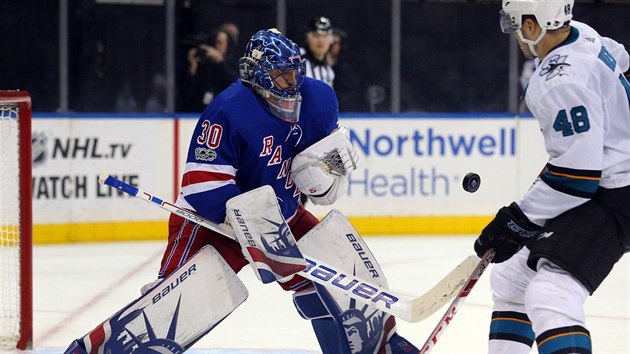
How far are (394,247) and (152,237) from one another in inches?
57.3

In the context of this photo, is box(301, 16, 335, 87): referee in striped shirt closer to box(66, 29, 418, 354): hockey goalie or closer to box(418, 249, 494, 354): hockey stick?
box(66, 29, 418, 354): hockey goalie

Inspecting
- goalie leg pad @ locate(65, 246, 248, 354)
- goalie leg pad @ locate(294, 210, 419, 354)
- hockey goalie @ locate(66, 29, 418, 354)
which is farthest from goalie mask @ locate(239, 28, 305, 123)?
goalie leg pad @ locate(65, 246, 248, 354)

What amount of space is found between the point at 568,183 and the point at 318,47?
407cm

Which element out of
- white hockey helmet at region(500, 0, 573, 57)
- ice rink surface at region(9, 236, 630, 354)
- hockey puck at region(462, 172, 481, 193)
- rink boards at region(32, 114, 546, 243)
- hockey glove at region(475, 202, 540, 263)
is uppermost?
white hockey helmet at region(500, 0, 573, 57)

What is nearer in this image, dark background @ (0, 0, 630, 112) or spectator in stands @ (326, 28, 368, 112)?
dark background @ (0, 0, 630, 112)

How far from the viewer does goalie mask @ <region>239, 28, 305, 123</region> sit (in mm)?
3000

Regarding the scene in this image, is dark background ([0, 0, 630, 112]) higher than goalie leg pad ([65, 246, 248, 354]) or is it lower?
higher

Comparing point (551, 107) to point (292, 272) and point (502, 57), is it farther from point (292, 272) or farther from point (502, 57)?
point (502, 57)

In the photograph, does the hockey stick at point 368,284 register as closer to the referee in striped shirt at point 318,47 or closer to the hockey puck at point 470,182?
the hockey puck at point 470,182

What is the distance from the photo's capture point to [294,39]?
7.52m

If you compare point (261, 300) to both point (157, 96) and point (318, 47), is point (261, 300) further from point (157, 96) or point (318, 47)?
point (157, 96)

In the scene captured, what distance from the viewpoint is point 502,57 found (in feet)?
25.4

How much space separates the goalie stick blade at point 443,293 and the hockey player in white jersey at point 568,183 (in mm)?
135

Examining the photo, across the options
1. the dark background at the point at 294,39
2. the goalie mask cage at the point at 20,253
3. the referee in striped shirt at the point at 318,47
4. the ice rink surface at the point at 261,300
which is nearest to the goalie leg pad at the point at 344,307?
the ice rink surface at the point at 261,300
